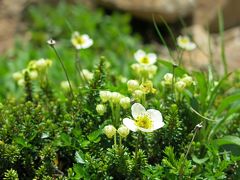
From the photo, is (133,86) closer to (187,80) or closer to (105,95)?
(105,95)

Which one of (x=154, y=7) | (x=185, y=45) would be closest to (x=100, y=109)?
(x=185, y=45)

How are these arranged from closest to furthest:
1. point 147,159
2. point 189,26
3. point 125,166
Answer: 1. point 125,166
2. point 147,159
3. point 189,26

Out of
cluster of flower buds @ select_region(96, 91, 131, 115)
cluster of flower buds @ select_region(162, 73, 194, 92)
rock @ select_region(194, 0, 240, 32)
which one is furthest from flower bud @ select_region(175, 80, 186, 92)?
rock @ select_region(194, 0, 240, 32)

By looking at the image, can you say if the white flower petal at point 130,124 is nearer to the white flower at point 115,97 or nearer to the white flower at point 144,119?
the white flower at point 144,119

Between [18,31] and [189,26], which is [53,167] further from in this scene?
[189,26]

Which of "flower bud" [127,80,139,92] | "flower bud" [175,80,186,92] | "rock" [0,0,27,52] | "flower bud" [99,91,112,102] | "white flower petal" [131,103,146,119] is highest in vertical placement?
"rock" [0,0,27,52]

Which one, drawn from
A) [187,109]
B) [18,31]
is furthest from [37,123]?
[18,31]

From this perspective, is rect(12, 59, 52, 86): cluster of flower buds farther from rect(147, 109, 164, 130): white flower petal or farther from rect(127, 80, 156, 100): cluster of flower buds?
rect(147, 109, 164, 130): white flower petal
